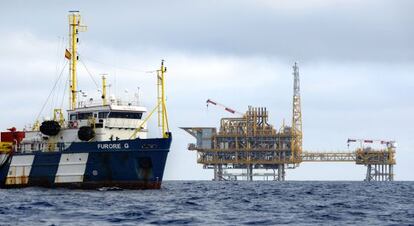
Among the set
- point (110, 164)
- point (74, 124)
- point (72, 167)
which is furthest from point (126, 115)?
point (72, 167)

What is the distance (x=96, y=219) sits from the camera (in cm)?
4638

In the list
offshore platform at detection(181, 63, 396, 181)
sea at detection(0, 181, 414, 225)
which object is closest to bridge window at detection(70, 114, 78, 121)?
sea at detection(0, 181, 414, 225)

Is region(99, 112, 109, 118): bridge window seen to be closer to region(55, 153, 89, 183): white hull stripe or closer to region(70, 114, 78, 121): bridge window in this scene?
region(70, 114, 78, 121): bridge window

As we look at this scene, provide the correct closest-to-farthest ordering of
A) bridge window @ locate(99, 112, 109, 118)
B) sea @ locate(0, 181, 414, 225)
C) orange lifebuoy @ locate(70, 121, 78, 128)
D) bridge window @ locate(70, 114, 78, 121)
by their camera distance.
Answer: sea @ locate(0, 181, 414, 225)
bridge window @ locate(99, 112, 109, 118)
orange lifebuoy @ locate(70, 121, 78, 128)
bridge window @ locate(70, 114, 78, 121)

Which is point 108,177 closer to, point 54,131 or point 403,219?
point 54,131

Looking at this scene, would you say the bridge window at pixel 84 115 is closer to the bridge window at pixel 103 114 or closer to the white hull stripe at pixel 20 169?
the bridge window at pixel 103 114

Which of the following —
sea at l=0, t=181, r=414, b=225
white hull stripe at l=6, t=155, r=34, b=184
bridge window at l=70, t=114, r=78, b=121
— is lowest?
sea at l=0, t=181, r=414, b=225

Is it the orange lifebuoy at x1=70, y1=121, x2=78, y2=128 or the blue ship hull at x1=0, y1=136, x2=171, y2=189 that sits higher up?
the orange lifebuoy at x1=70, y1=121, x2=78, y2=128

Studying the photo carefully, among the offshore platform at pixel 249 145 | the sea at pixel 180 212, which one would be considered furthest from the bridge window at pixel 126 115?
the offshore platform at pixel 249 145

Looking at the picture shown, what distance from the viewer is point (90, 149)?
78.3 metres

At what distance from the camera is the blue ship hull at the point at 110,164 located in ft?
254

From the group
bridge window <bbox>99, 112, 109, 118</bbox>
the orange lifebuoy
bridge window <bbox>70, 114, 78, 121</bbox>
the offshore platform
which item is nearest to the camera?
bridge window <bbox>99, 112, 109, 118</bbox>

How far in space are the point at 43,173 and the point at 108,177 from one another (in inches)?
301

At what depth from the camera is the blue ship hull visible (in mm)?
77562
